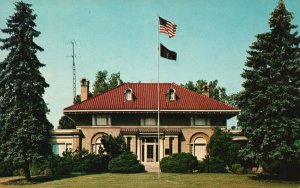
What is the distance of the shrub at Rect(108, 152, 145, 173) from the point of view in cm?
4047

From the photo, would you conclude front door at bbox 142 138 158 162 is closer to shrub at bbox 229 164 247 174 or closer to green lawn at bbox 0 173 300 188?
shrub at bbox 229 164 247 174

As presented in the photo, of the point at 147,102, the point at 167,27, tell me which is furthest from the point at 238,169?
the point at 167,27

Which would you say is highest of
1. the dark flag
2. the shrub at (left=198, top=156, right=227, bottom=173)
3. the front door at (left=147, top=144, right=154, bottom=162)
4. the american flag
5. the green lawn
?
the american flag

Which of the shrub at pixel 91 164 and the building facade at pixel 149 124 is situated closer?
the shrub at pixel 91 164

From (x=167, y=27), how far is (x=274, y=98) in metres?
10.2

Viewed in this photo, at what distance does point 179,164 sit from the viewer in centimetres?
4066

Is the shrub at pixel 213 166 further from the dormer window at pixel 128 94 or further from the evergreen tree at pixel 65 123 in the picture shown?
the evergreen tree at pixel 65 123

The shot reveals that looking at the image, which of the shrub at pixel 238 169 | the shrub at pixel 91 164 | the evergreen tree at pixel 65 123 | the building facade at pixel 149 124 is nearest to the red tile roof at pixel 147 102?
the building facade at pixel 149 124

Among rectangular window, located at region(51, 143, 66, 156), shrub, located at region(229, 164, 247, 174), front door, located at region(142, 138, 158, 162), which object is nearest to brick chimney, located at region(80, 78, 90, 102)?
rectangular window, located at region(51, 143, 66, 156)

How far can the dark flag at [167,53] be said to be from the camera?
3609cm

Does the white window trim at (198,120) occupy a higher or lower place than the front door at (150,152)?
higher

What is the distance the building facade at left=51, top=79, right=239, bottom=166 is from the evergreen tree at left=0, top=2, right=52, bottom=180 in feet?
42.5

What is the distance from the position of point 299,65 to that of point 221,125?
663 inches

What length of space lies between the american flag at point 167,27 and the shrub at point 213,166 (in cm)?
1315
